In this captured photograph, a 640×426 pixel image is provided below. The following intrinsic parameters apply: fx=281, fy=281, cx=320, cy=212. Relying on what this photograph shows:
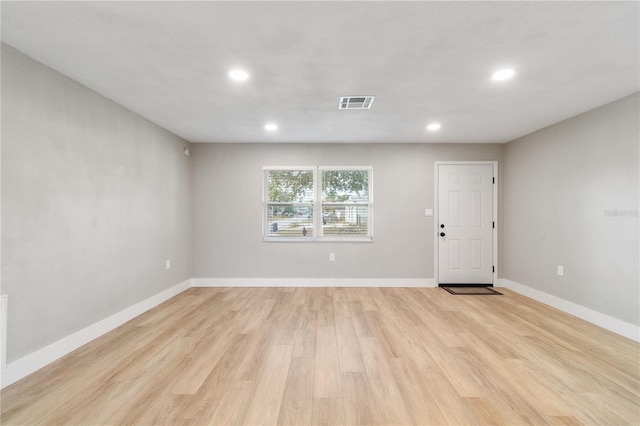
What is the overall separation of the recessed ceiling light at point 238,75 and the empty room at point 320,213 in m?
0.07

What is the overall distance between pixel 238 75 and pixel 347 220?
10.1ft

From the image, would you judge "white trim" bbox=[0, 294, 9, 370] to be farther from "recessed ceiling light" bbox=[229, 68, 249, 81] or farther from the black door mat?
the black door mat

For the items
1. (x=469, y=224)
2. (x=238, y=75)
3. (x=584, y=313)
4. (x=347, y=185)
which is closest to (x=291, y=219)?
(x=347, y=185)

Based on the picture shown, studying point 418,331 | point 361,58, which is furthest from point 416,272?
point 361,58

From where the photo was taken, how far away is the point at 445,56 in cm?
216

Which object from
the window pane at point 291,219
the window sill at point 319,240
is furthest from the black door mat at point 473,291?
the window pane at point 291,219

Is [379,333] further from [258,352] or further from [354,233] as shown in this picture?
[354,233]

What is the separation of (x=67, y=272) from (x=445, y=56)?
3.70 meters

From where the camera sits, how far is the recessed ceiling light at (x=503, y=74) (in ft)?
7.80

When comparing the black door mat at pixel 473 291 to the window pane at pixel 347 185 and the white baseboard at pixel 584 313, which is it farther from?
the window pane at pixel 347 185

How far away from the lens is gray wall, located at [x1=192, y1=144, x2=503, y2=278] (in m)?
4.89

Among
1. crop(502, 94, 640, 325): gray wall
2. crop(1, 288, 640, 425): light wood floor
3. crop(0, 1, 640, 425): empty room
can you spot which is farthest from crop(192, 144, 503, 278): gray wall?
crop(1, 288, 640, 425): light wood floor

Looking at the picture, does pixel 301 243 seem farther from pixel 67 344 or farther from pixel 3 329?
pixel 3 329

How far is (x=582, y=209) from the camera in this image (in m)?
3.46
